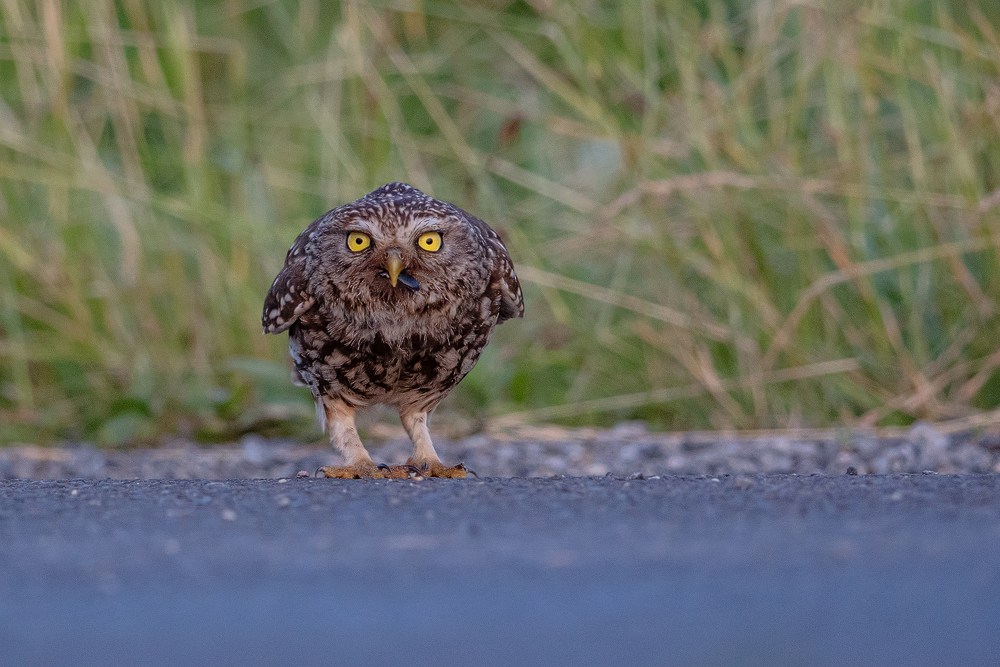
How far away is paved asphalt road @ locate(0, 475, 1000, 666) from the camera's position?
1.87 metres

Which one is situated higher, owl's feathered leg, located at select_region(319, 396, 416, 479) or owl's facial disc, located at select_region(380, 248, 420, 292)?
owl's facial disc, located at select_region(380, 248, 420, 292)

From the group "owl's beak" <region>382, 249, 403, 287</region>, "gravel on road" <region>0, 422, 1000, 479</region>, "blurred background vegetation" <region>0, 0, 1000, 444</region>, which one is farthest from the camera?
"blurred background vegetation" <region>0, 0, 1000, 444</region>

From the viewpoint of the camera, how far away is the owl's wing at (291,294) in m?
4.26

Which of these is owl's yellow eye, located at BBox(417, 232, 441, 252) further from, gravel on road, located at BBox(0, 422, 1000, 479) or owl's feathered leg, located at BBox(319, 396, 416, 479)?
gravel on road, located at BBox(0, 422, 1000, 479)

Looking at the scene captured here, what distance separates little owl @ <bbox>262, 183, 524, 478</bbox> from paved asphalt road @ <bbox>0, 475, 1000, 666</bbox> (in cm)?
110

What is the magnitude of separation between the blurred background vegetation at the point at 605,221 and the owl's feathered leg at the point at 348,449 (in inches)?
52.4

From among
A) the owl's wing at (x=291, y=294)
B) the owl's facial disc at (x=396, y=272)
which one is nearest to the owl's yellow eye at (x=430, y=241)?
the owl's facial disc at (x=396, y=272)

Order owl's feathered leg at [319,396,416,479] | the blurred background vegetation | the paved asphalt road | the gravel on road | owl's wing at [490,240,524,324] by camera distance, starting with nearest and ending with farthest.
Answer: the paved asphalt road
owl's feathered leg at [319,396,416,479]
owl's wing at [490,240,524,324]
the gravel on road
the blurred background vegetation

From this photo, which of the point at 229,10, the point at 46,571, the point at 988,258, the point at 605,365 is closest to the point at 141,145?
the point at 229,10

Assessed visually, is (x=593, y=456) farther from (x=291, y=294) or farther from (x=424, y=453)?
(x=291, y=294)

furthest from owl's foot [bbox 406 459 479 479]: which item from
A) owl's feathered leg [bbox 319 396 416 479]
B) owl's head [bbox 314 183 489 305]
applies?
owl's head [bbox 314 183 489 305]

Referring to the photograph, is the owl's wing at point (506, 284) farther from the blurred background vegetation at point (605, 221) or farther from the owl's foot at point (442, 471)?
the blurred background vegetation at point (605, 221)

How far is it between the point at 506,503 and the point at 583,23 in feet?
12.2

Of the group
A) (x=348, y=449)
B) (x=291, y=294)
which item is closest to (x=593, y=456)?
(x=348, y=449)
